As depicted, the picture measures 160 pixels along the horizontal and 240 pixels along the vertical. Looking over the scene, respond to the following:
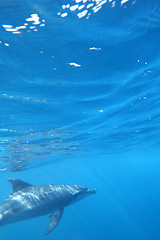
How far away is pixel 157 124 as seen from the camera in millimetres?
24547

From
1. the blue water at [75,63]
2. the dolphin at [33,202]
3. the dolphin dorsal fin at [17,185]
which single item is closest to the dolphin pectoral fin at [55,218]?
the dolphin at [33,202]

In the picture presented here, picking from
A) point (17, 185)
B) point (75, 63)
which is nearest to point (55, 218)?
point (17, 185)

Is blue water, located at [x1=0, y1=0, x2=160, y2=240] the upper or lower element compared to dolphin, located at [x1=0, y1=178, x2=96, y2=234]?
upper

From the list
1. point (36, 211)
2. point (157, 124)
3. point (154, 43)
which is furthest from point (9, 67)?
point (157, 124)

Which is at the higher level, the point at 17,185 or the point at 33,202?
the point at 17,185

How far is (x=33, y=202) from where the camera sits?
11.9m

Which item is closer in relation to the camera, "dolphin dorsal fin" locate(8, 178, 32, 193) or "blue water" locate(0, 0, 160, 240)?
"blue water" locate(0, 0, 160, 240)

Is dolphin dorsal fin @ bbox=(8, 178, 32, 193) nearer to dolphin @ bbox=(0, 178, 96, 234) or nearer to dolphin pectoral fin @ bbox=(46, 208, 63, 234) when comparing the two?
dolphin @ bbox=(0, 178, 96, 234)

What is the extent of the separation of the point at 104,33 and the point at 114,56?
76.9 inches

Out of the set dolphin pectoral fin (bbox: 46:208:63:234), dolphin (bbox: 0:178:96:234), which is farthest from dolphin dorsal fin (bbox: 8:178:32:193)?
dolphin pectoral fin (bbox: 46:208:63:234)

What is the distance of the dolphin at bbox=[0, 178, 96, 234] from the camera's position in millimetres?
11320

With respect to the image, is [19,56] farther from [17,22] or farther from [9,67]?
[17,22]

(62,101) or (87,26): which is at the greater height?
(62,101)

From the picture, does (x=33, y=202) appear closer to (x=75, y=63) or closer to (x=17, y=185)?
(x=17, y=185)
